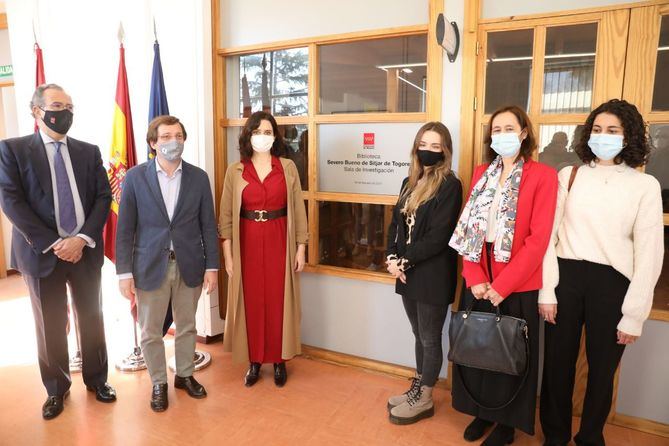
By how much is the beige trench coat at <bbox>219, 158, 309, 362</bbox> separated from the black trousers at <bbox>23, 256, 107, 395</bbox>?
2.50ft

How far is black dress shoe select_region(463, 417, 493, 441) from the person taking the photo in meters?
2.34

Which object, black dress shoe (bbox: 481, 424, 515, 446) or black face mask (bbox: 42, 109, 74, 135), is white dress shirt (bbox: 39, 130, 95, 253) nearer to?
black face mask (bbox: 42, 109, 74, 135)

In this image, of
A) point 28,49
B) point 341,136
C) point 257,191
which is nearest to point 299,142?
point 341,136

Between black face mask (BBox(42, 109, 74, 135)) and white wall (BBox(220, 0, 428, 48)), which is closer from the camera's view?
black face mask (BBox(42, 109, 74, 135))

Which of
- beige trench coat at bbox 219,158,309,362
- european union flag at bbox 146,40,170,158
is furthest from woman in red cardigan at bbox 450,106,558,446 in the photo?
european union flag at bbox 146,40,170,158

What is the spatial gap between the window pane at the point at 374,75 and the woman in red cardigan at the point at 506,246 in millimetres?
794

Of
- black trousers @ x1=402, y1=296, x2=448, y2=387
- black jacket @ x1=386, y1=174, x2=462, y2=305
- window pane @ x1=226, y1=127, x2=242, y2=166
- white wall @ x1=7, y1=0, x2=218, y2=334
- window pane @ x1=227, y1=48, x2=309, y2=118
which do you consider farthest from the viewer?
window pane @ x1=226, y1=127, x2=242, y2=166

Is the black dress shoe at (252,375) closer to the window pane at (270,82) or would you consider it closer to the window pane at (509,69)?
the window pane at (270,82)

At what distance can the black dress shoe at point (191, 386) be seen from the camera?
2.77 m

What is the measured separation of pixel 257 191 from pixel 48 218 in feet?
3.62

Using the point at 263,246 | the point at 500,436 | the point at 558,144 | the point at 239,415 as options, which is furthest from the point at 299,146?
the point at 500,436

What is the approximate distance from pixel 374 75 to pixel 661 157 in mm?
1608

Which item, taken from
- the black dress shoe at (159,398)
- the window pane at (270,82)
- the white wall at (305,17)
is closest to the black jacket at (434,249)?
the white wall at (305,17)

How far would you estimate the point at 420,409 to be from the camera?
2.52 metres
